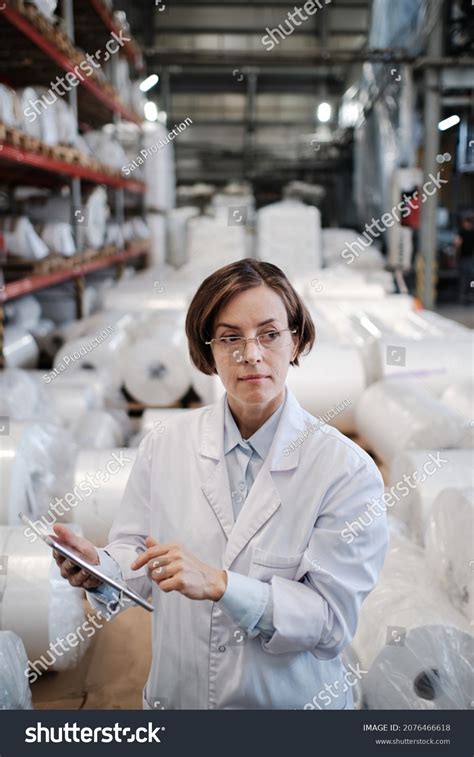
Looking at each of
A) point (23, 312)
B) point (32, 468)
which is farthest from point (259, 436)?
point (23, 312)

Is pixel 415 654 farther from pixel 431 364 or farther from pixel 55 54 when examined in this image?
pixel 55 54

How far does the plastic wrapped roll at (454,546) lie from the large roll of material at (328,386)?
71.6 inches

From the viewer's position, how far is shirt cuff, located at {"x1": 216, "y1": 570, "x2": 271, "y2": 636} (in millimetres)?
1231

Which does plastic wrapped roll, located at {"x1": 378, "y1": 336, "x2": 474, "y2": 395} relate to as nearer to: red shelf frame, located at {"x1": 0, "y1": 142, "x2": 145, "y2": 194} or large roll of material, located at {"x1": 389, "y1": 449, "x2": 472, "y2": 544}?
large roll of material, located at {"x1": 389, "y1": 449, "x2": 472, "y2": 544}

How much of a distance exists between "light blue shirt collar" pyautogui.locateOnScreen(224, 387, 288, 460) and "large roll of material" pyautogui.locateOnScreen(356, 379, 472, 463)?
79.4 inches

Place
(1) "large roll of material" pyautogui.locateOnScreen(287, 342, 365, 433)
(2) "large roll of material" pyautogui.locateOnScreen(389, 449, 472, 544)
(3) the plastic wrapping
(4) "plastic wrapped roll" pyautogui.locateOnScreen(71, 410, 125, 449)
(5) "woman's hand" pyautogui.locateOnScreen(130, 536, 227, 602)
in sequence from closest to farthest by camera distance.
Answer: (5) "woman's hand" pyautogui.locateOnScreen(130, 536, 227, 602) → (2) "large roll of material" pyautogui.locateOnScreen(389, 449, 472, 544) → (4) "plastic wrapped roll" pyautogui.locateOnScreen(71, 410, 125, 449) → (1) "large roll of material" pyautogui.locateOnScreen(287, 342, 365, 433) → (3) the plastic wrapping

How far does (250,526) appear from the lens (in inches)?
54.1

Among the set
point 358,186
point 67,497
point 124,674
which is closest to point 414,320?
point 67,497

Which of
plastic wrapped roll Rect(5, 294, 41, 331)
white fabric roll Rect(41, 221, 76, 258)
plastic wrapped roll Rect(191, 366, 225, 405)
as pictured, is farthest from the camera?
plastic wrapped roll Rect(5, 294, 41, 331)

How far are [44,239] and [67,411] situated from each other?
2031mm

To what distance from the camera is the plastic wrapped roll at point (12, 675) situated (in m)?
1.81

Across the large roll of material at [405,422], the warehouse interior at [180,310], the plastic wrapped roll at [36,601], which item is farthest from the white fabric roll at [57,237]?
the plastic wrapped roll at [36,601]

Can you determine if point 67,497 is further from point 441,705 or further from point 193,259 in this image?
point 193,259

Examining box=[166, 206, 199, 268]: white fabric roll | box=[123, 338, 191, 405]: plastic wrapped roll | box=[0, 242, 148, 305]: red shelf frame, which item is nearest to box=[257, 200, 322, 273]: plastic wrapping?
box=[0, 242, 148, 305]: red shelf frame
